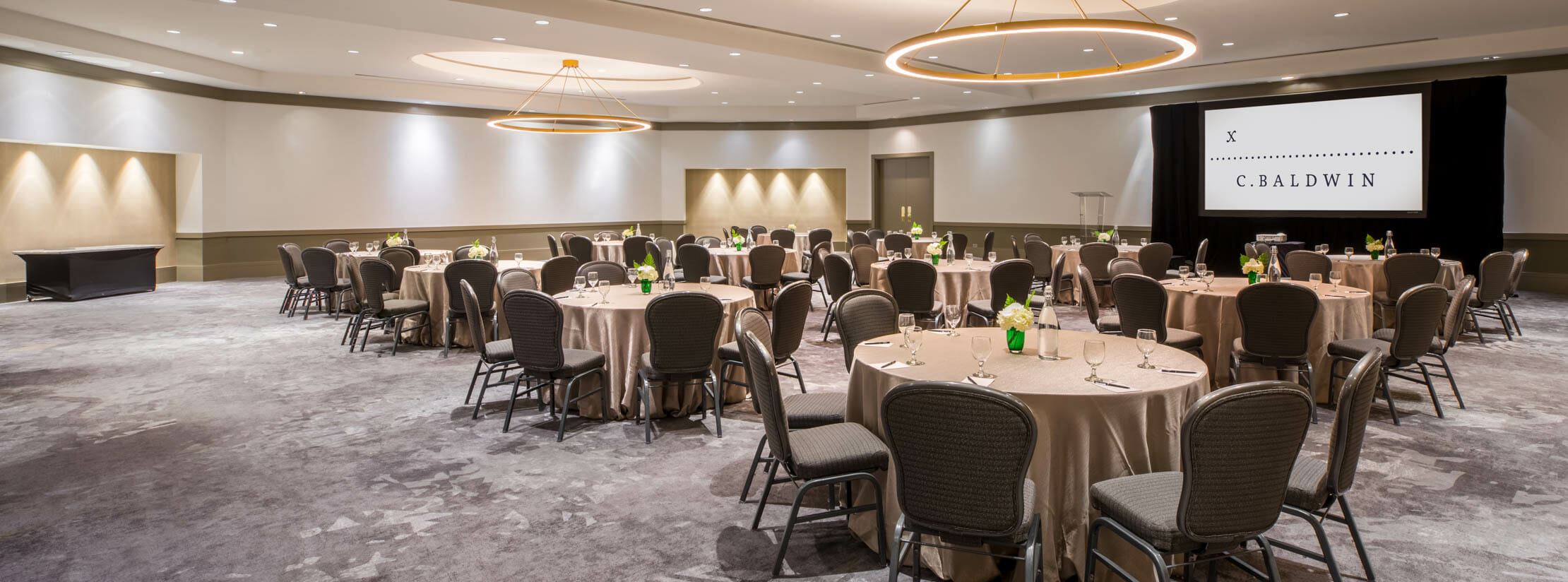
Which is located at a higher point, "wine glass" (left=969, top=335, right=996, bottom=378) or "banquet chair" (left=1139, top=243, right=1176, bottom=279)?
"banquet chair" (left=1139, top=243, right=1176, bottom=279)

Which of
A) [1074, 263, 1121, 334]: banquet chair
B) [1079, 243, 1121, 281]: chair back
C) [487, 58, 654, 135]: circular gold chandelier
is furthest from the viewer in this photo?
[487, 58, 654, 135]: circular gold chandelier

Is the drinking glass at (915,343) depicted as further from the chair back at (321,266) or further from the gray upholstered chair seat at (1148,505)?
the chair back at (321,266)

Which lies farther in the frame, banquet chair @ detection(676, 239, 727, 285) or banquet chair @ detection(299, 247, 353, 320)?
banquet chair @ detection(676, 239, 727, 285)

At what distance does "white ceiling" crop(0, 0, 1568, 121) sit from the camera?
8688mm

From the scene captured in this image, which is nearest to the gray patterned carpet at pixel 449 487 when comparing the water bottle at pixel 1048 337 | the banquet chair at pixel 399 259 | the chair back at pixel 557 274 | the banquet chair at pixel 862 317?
the banquet chair at pixel 862 317

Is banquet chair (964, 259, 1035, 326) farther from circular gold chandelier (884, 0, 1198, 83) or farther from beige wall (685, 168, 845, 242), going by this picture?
beige wall (685, 168, 845, 242)

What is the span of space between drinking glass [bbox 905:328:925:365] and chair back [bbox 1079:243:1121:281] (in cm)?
619

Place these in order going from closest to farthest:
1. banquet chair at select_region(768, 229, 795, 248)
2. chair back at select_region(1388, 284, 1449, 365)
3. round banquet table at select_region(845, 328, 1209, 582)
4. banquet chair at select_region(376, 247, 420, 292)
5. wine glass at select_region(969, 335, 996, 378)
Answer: round banquet table at select_region(845, 328, 1209, 582) → wine glass at select_region(969, 335, 996, 378) → chair back at select_region(1388, 284, 1449, 365) → banquet chair at select_region(376, 247, 420, 292) → banquet chair at select_region(768, 229, 795, 248)

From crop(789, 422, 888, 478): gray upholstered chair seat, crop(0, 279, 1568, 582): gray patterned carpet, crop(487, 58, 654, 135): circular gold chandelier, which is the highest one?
crop(487, 58, 654, 135): circular gold chandelier

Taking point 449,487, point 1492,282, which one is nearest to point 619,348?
point 449,487

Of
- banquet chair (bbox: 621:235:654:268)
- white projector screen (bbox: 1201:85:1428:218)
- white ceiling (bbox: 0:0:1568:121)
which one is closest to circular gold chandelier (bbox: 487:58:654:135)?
white ceiling (bbox: 0:0:1568:121)

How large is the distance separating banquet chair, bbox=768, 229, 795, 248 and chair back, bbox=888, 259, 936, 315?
6.53 m

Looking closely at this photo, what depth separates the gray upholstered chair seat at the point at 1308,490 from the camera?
2881mm

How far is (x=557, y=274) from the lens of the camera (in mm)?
8133
